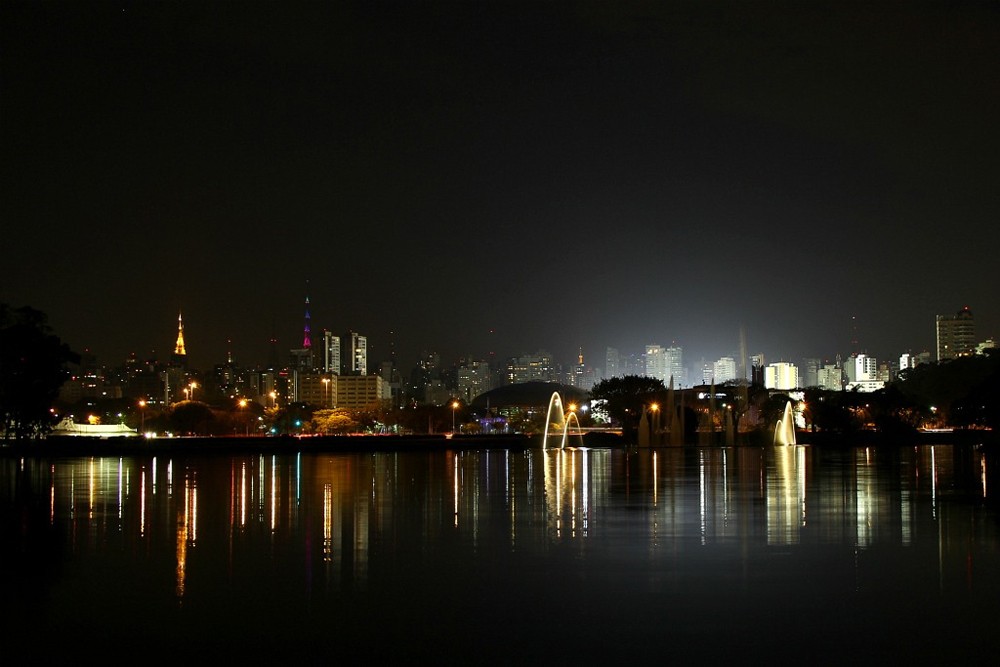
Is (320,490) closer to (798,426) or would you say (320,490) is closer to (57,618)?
(57,618)

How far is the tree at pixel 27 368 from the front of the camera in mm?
73562

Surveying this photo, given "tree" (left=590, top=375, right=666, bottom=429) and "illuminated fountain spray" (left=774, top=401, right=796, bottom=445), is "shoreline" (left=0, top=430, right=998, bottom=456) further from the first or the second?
"tree" (left=590, top=375, right=666, bottom=429)

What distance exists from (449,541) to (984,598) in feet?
30.6

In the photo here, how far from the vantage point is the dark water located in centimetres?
1192

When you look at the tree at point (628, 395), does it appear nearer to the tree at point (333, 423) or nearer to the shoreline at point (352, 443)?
the shoreline at point (352, 443)

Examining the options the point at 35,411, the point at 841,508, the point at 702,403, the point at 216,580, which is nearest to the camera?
the point at 216,580

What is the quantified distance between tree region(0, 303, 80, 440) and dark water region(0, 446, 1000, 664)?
150 ft

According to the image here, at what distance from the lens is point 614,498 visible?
30.1 meters

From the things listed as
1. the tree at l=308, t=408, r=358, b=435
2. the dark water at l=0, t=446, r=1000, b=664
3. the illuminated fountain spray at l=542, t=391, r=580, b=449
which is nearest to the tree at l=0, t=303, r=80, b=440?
the illuminated fountain spray at l=542, t=391, r=580, b=449

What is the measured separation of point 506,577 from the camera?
639 inches

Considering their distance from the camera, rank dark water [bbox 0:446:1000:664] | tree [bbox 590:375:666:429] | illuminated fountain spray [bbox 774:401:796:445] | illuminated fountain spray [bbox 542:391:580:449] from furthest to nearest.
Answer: tree [bbox 590:375:666:429] < illuminated fountain spray [bbox 774:401:796:445] < illuminated fountain spray [bbox 542:391:580:449] < dark water [bbox 0:446:1000:664]

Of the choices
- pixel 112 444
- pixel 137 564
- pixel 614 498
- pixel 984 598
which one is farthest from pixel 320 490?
pixel 112 444

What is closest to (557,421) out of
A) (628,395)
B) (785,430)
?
(628,395)

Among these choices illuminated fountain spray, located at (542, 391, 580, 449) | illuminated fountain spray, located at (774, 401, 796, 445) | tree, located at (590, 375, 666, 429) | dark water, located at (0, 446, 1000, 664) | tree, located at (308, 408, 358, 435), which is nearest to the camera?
dark water, located at (0, 446, 1000, 664)
